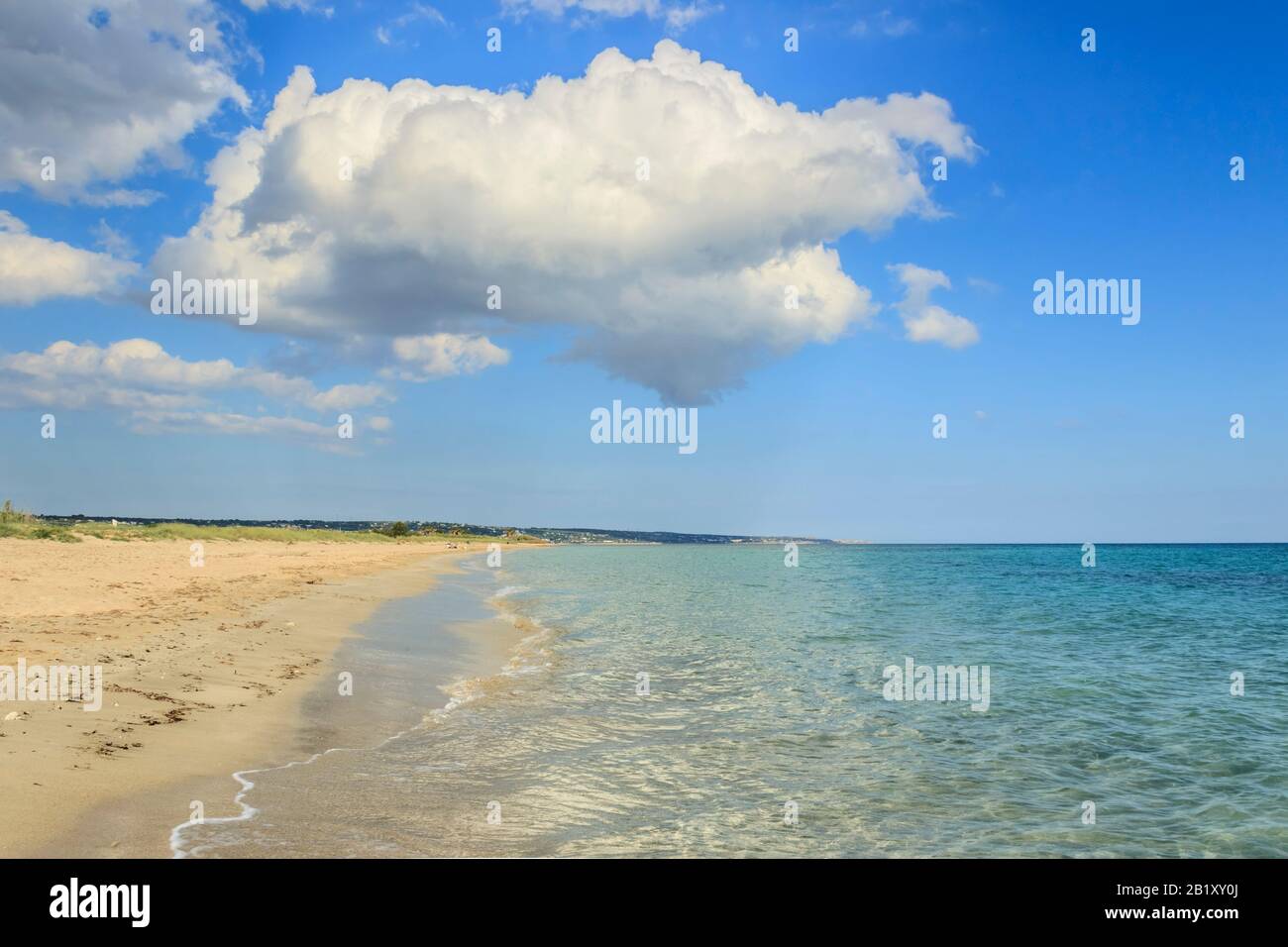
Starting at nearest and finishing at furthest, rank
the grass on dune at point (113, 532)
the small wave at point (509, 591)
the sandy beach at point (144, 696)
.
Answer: the sandy beach at point (144, 696), the small wave at point (509, 591), the grass on dune at point (113, 532)

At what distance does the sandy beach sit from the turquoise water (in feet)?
4.50

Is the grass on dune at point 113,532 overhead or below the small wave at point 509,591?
overhead

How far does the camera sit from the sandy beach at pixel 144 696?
8492 millimetres

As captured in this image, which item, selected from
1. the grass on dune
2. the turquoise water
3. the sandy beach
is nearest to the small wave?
the sandy beach

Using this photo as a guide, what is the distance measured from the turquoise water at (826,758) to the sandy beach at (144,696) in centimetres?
137

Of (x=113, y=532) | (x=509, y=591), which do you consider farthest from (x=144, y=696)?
(x=113, y=532)

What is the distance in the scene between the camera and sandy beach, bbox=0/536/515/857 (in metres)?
8.49

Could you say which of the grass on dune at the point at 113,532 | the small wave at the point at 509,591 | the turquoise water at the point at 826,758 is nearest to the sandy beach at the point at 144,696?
the turquoise water at the point at 826,758

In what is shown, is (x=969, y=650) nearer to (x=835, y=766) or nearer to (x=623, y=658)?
(x=623, y=658)

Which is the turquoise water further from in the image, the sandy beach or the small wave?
the small wave

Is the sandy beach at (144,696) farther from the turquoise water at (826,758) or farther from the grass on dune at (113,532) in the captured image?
the grass on dune at (113,532)

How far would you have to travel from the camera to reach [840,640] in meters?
28.1

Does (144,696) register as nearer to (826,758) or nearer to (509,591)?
(826,758)
